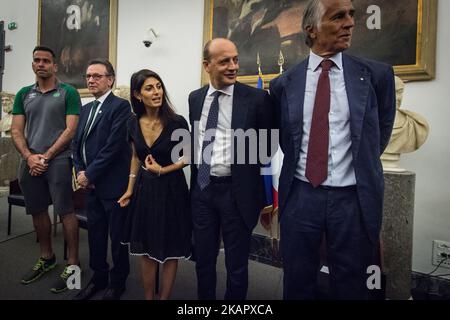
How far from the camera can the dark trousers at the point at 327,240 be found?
130 cm

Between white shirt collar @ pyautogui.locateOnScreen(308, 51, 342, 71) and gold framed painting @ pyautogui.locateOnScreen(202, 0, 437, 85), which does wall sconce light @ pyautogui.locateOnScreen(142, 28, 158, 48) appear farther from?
white shirt collar @ pyautogui.locateOnScreen(308, 51, 342, 71)

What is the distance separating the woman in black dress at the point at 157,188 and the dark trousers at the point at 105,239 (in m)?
0.32

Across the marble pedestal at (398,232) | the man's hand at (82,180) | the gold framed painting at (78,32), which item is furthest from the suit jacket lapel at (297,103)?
the gold framed painting at (78,32)

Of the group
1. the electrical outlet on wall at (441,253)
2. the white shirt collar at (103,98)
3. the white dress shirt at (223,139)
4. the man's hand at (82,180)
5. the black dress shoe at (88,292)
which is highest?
the white shirt collar at (103,98)

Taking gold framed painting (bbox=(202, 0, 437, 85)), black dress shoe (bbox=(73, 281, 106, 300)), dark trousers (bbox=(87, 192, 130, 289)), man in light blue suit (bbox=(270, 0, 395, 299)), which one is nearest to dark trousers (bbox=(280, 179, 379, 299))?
man in light blue suit (bbox=(270, 0, 395, 299))

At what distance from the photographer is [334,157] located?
4.38ft

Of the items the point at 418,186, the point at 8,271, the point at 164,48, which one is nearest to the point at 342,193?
the point at 418,186

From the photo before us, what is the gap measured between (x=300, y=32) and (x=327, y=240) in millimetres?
2463

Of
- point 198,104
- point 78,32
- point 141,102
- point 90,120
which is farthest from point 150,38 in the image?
point 198,104

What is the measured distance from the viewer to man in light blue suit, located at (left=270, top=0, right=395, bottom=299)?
129cm

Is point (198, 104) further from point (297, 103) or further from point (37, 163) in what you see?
point (37, 163)

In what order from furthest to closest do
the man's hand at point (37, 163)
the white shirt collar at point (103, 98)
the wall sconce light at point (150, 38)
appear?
the wall sconce light at point (150, 38)
the man's hand at point (37, 163)
the white shirt collar at point (103, 98)

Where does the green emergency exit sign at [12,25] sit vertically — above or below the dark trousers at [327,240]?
above

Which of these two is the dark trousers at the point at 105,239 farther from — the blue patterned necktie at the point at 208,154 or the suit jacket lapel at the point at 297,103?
the suit jacket lapel at the point at 297,103
